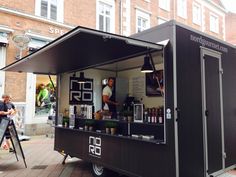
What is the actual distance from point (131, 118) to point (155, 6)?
13.3 meters

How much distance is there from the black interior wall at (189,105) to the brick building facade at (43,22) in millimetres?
7940

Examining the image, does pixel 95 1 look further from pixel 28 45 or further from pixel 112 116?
pixel 112 116

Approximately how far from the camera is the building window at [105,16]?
43.5 ft

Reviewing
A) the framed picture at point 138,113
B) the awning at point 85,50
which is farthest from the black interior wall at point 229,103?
the awning at point 85,50

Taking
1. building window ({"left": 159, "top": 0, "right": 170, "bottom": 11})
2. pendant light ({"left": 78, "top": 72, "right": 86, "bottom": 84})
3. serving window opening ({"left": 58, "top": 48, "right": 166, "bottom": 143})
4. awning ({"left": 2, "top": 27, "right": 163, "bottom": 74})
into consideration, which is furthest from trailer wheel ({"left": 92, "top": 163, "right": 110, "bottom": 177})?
building window ({"left": 159, "top": 0, "right": 170, "bottom": 11})

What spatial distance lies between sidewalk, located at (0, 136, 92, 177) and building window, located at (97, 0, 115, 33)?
25.2 ft

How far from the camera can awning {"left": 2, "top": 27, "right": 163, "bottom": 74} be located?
3.51m

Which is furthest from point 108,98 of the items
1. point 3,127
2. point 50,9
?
point 50,9

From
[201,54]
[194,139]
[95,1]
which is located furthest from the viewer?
[95,1]

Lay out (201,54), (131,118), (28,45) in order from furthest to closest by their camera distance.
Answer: (28,45) < (131,118) < (201,54)

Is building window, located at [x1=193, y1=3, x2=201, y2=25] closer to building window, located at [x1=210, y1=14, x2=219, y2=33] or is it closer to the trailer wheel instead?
building window, located at [x1=210, y1=14, x2=219, y2=33]

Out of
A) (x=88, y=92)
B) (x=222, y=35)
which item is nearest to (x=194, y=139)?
(x=88, y=92)

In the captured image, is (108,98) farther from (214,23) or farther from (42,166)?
(214,23)

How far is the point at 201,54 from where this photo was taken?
429cm
